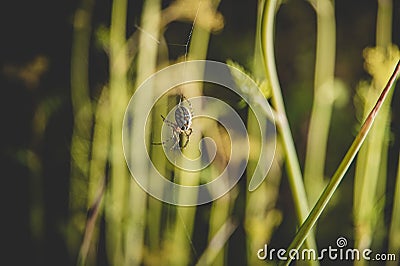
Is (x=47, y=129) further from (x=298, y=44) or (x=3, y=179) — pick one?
(x=298, y=44)

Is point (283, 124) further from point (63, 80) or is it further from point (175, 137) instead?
point (63, 80)

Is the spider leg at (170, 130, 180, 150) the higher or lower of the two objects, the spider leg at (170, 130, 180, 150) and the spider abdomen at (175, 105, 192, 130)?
the lower

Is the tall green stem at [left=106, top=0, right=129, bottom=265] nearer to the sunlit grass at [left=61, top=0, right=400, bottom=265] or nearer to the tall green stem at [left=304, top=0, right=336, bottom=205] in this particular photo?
the sunlit grass at [left=61, top=0, right=400, bottom=265]

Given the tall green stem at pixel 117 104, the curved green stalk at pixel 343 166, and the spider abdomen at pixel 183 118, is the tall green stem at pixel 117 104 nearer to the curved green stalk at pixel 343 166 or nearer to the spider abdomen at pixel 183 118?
the spider abdomen at pixel 183 118

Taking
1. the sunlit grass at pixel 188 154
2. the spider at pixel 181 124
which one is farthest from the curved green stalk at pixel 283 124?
the spider at pixel 181 124

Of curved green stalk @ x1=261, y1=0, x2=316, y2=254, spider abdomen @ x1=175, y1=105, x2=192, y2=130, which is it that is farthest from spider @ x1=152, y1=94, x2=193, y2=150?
curved green stalk @ x1=261, y1=0, x2=316, y2=254
